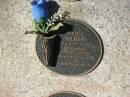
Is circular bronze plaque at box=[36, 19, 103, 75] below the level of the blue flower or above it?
below

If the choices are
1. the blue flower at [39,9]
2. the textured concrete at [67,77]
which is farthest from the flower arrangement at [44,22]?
the textured concrete at [67,77]

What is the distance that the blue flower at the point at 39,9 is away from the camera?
215 inches

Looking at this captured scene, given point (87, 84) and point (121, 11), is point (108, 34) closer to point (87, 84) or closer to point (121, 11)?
point (121, 11)

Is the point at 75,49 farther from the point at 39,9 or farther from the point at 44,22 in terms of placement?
the point at 39,9

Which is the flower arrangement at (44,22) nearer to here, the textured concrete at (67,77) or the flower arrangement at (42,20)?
the flower arrangement at (42,20)

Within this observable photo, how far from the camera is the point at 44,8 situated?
551 cm

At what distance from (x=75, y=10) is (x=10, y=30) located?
89cm

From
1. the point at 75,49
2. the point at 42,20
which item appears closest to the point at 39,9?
the point at 42,20

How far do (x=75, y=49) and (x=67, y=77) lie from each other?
0.37 metres

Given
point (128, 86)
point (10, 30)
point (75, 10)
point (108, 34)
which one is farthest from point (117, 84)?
point (10, 30)

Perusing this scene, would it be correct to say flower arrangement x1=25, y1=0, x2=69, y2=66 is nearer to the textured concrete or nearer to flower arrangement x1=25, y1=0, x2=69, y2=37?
flower arrangement x1=25, y1=0, x2=69, y2=37

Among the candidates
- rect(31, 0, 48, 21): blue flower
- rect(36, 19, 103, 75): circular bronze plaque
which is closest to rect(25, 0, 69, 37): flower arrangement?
rect(31, 0, 48, 21): blue flower

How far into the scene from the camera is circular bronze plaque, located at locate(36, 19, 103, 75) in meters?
5.49

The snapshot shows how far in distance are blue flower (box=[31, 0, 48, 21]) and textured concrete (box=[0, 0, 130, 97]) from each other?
207 millimetres
